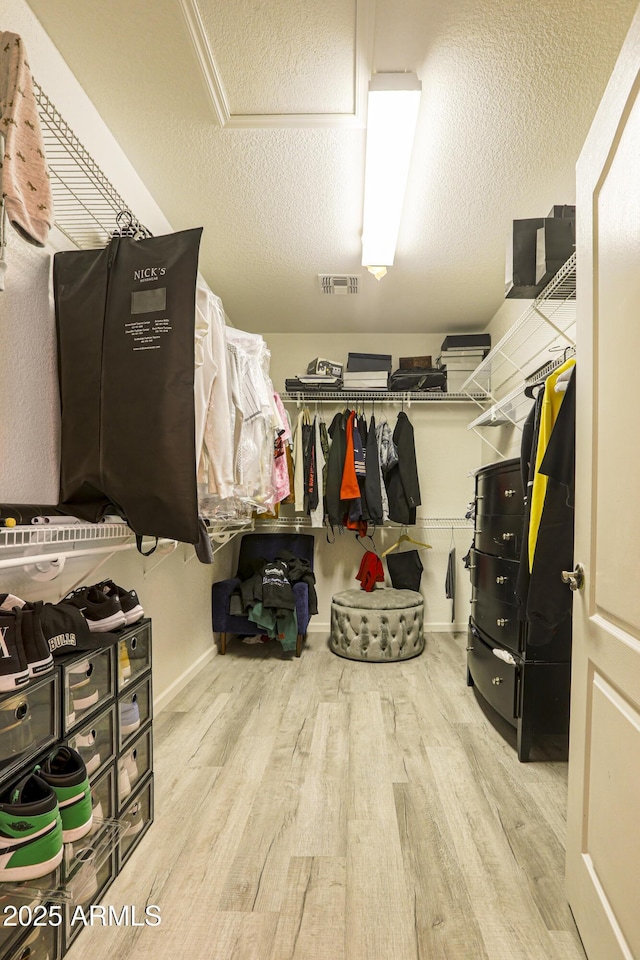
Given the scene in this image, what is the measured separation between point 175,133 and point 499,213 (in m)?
1.56

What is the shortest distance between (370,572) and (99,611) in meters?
2.97

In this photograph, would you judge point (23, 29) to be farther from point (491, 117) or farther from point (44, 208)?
point (491, 117)

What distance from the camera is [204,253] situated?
316cm

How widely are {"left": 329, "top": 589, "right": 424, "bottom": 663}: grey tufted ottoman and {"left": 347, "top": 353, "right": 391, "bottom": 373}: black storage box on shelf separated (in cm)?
183

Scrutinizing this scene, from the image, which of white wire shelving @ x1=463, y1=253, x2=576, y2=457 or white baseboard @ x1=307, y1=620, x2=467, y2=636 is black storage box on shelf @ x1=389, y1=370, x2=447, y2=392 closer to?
white wire shelving @ x1=463, y1=253, x2=576, y2=457

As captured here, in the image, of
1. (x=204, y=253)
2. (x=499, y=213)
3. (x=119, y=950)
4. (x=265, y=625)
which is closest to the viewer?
(x=119, y=950)

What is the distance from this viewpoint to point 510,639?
2352 millimetres

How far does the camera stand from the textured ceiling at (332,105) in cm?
163

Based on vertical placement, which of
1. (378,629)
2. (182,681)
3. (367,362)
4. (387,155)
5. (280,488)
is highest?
(387,155)

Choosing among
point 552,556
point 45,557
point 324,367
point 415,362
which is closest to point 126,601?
point 45,557

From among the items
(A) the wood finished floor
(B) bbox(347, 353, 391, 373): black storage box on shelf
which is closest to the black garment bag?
(A) the wood finished floor

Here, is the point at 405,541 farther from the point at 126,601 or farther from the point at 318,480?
the point at 126,601

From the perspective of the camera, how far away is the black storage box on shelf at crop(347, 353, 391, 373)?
14.3 ft

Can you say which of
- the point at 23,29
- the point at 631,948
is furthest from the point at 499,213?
the point at 631,948
